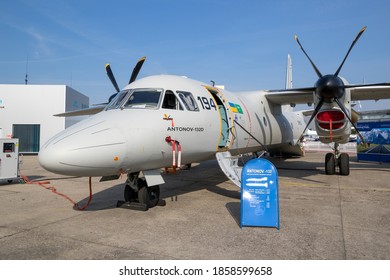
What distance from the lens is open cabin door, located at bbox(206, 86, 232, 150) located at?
8663 millimetres

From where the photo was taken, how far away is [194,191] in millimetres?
9398

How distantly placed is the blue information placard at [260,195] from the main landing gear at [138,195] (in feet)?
7.85

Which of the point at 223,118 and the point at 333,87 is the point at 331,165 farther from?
the point at 223,118

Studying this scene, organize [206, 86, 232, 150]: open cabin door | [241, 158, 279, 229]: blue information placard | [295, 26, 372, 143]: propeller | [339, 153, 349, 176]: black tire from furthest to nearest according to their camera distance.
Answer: [339, 153, 349, 176]: black tire, [295, 26, 372, 143]: propeller, [206, 86, 232, 150]: open cabin door, [241, 158, 279, 229]: blue information placard

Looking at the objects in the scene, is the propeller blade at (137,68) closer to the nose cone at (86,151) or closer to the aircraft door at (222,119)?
the aircraft door at (222,119)

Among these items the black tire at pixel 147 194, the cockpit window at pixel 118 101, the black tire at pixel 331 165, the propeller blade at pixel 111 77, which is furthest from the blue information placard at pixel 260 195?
the black tire at pixel 331 165

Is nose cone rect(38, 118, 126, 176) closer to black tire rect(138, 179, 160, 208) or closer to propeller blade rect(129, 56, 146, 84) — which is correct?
black tire rect(138, 179, 160, 208)

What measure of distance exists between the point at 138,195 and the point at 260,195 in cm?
293

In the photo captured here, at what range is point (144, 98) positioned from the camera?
6.74 metres

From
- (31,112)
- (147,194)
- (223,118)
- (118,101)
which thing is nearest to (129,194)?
(147,194)

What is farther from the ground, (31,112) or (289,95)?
(31,112)

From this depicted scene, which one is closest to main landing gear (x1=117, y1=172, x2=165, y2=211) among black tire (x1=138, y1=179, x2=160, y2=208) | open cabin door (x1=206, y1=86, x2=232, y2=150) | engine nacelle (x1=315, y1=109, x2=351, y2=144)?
black tire (x1=138, y1=179, x2=160, y2=208)

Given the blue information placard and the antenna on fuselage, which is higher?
the antenna on fuselage
